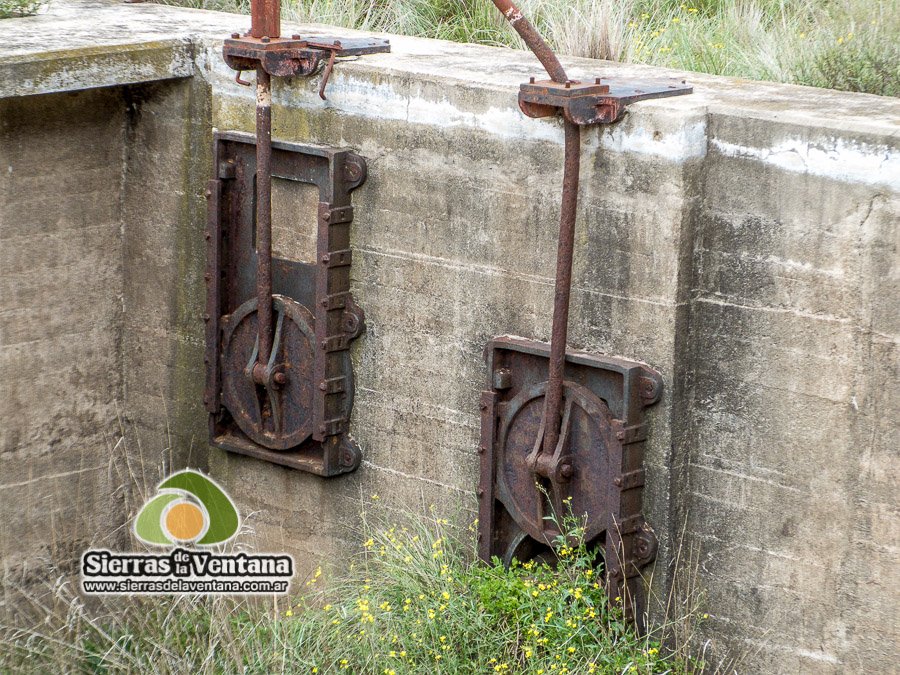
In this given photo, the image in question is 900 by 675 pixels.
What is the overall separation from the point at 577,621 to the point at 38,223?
10.2ft

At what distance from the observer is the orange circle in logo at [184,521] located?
639 cm

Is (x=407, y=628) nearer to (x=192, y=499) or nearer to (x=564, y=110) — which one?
(x=192, y=499)

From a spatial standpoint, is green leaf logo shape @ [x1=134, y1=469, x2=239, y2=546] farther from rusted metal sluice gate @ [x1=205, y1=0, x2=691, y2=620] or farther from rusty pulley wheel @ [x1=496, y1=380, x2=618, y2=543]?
rusty pulley wheel @ [x1=496, y1=380, x2=618, y2=543]

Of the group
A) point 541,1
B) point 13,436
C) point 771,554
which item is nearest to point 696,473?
point 771,554

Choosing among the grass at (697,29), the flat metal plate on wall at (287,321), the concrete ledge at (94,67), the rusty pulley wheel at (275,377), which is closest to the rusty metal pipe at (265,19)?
the flat metal plate on wall at (287,321)

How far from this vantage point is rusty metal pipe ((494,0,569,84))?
464 cm

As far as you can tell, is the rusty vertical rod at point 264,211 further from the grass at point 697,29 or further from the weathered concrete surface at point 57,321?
the grass at point 697,29

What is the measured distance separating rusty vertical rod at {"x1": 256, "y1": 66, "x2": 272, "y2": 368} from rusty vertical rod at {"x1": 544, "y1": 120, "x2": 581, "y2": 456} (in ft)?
4.38

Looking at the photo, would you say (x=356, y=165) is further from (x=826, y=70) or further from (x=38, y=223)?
(x=826, y=70)

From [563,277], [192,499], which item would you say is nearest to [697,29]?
[563,277]

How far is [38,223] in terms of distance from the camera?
20.4 ft

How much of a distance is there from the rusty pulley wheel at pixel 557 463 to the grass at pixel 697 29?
2204mm

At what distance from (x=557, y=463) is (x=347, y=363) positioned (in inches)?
47.2

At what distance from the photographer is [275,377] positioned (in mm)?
5797
